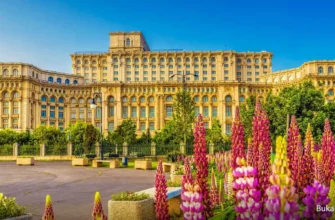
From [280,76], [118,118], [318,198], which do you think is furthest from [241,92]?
[318,198]

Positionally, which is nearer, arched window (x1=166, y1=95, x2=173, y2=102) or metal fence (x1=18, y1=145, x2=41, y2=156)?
metal fence (x1=18, y1=145, x2=41, y2=156)

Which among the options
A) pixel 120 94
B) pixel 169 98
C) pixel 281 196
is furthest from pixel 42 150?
pixel 169 98

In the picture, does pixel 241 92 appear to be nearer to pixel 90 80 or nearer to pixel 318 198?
pixel 90 80

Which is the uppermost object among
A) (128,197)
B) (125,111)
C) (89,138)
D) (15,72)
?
(15,72)

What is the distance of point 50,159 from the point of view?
144 ft

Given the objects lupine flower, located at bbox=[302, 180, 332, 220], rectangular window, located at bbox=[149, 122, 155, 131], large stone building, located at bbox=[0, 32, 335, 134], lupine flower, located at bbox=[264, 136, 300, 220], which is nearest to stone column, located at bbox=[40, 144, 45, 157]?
lupine flower, located at bbox=[302, 180, 332, 220]

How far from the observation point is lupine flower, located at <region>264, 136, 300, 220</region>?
2719 mm

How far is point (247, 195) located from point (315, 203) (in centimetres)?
63

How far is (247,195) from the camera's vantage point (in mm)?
3441

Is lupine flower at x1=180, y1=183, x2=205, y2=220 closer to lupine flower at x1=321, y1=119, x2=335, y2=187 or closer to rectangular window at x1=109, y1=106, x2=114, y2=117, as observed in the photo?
lupine flower at x1=321, y1=119, x2=335, y2=187

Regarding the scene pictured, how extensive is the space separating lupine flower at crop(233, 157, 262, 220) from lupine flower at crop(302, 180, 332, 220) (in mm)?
431

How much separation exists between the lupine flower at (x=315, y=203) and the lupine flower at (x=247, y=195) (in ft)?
1.41

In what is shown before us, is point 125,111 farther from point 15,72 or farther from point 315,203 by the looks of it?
point 315,203

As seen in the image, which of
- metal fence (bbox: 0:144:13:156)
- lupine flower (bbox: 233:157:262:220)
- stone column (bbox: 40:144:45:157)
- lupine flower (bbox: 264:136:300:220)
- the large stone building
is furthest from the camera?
the large stone building
